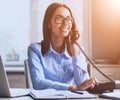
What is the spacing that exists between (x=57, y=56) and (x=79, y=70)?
0.71ft

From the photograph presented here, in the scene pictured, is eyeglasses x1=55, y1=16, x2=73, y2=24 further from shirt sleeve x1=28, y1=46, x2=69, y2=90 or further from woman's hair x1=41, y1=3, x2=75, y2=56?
shirt sleeve x1=28, y1=46, x2=69, y2=90

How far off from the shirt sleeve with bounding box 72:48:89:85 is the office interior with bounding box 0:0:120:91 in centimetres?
127

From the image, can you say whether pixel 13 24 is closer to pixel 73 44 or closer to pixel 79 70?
pixel 73 44

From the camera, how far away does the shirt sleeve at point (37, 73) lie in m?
2.12

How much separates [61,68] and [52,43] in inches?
9.7

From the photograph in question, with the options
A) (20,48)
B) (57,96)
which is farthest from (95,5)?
(57,96)

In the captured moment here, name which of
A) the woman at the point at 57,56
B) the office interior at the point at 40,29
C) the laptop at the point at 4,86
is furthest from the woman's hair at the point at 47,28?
the office interior at the point at 40,29

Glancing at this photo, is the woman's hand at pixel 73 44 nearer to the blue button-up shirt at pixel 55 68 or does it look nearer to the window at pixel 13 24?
the blue button-up shirt at pixel 55 68

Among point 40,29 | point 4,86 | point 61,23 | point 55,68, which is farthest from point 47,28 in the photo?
point 40,29

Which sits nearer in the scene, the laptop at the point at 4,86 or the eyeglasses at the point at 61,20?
the laptop at the point at 4,86

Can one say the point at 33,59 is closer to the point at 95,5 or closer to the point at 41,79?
the point at 41,79

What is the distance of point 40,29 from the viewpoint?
375 cm

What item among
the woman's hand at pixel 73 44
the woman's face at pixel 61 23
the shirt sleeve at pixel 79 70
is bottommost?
the shirt sleeve at pixel 79 70

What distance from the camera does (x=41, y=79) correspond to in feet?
7.22
